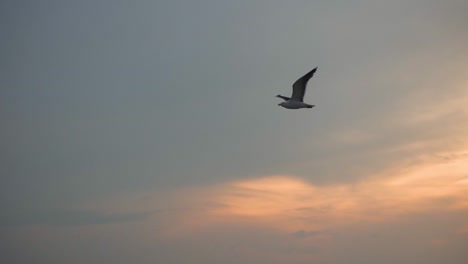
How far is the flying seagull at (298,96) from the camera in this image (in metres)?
64.2

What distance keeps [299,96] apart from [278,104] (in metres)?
3.23

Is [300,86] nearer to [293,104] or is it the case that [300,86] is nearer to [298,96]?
[298,96]

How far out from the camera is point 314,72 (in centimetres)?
6306

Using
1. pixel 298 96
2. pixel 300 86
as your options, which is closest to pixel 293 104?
pixel 298 96

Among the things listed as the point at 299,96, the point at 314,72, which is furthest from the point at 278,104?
the point at 314,72

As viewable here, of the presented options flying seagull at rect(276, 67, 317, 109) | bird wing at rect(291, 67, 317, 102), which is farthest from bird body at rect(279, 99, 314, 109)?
bird wing at rect(291, 67, 317, 102)

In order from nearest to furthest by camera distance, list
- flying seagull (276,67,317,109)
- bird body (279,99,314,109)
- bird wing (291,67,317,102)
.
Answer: bird wing (291,67,317,102)
flying seagull (276,67,317,109)
bird body (279,99,314,109)

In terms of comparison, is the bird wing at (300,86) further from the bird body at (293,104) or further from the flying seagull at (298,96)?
the bird body at (293,104)

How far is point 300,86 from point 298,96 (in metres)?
1.73

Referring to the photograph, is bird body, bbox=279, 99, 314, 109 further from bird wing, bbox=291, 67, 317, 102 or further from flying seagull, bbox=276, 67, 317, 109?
bird wing, bbox=291, 67, 317, 102

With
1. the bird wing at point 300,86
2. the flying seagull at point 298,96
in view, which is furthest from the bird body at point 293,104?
the bird wing at point 300,86

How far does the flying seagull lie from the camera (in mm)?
64250

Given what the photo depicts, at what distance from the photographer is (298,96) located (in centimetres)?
6662

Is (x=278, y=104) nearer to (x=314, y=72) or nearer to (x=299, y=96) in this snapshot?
(x=299, y=96)
